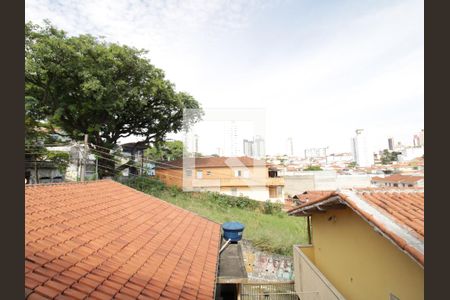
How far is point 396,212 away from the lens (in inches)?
153

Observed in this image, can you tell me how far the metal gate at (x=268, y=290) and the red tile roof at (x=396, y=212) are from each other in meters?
7.56

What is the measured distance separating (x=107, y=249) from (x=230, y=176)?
26.7m

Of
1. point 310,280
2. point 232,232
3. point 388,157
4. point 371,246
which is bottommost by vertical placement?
point 310,280

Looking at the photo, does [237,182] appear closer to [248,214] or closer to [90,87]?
[248,214]

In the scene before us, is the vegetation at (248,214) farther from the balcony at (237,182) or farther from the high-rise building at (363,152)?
the high-rise building at (363,152)

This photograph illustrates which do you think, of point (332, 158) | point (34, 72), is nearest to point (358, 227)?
point (34, 72)

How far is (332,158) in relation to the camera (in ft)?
290

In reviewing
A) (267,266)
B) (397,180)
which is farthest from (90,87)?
(397,180)

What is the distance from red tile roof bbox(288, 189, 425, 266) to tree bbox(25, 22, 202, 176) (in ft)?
57.8

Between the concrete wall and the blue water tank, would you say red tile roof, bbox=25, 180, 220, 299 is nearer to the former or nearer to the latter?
the blue water tank

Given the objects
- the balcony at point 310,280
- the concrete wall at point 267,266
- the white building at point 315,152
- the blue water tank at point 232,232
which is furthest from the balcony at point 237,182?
the white building at point 315,152

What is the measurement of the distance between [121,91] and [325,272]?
18.2m

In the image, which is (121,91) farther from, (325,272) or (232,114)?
(325,272)

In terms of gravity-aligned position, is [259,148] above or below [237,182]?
above
